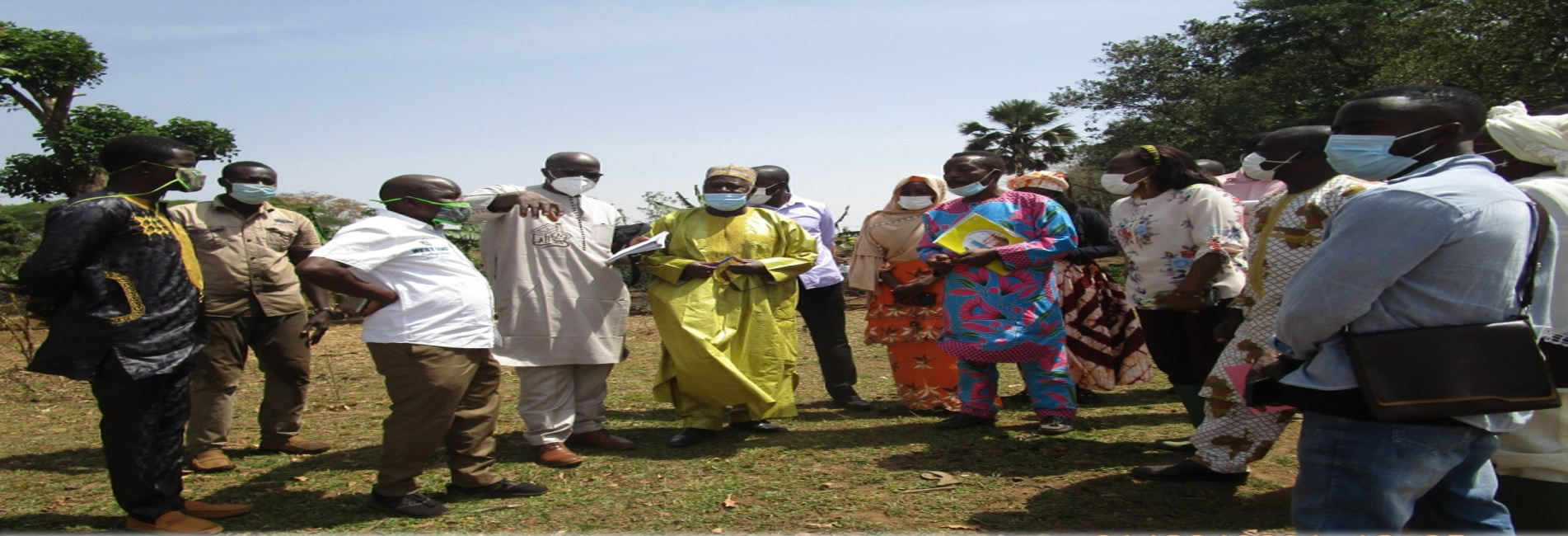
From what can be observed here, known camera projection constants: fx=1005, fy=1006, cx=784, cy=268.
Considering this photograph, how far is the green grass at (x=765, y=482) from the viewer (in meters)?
4.15

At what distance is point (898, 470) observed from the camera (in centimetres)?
492

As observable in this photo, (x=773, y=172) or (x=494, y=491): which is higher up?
(x=773, y=172)

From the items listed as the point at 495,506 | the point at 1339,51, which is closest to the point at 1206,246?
the point at 495,506

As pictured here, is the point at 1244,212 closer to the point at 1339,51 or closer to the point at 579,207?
the point at 579,207

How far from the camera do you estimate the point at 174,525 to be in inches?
160

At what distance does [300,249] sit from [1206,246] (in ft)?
16.3

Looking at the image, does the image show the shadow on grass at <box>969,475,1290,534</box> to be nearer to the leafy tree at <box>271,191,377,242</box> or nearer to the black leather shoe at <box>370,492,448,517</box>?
the black leather shoe at <box>370,492,448,517</box>

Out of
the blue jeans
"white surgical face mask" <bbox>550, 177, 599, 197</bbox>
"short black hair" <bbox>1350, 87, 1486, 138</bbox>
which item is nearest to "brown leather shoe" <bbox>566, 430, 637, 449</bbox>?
"white surgical face mask" <bbox>550, 177, 599, 197</bbox>

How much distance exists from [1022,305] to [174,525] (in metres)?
4.12

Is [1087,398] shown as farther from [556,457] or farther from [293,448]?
[293,448]

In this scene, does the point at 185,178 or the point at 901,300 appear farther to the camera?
the point at 901,300

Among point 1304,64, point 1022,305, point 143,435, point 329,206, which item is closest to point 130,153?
point 143,435

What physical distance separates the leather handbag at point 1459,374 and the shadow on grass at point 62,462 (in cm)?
595

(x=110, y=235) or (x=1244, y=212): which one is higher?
(x=110, y=235)
